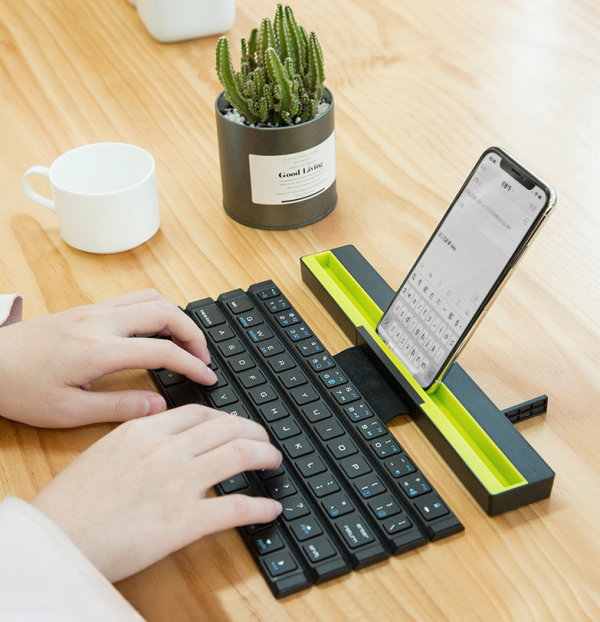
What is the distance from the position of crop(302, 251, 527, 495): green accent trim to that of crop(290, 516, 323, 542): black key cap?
0.45 ft

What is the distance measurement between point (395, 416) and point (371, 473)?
8cm

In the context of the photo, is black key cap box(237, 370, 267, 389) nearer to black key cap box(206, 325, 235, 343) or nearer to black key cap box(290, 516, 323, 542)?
black key cap box(206, 325, 235, 343)

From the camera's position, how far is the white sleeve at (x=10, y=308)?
0.78m

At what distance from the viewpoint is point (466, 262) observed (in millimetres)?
685

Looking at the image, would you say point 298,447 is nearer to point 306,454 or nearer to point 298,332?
point 306,454

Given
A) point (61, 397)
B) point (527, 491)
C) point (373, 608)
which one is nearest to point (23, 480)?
point (61, 397)

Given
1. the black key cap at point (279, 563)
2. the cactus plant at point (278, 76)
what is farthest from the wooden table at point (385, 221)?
the cactus plant at point (278, 76)

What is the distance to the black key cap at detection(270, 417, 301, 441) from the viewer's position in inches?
26.9

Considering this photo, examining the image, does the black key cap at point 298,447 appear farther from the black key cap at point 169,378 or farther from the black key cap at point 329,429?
the black key cap at point 169,378

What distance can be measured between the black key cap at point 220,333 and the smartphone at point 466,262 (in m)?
0.16

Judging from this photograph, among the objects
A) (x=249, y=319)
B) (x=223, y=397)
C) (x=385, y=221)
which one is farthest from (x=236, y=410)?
(x=385, y=221)

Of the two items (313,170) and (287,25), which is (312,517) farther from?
(287,25)

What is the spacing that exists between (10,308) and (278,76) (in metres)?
0.37

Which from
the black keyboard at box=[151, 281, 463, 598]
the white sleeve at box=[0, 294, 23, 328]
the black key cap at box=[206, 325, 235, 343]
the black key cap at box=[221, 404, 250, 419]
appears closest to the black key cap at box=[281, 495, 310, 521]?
the black keyboard at box=[151, 281, 463, 598]
